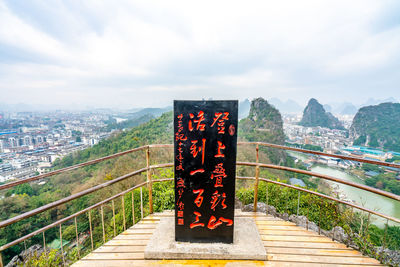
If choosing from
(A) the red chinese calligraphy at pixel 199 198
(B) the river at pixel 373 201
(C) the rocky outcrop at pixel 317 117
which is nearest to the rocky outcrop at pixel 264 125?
(B) the river at pixel 373 201

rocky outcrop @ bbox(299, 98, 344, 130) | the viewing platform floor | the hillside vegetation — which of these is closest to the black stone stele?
the viewing platform floor

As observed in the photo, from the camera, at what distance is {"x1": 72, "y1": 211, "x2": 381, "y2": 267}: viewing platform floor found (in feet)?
6.39

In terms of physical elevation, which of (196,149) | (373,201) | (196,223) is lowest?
(373,201)

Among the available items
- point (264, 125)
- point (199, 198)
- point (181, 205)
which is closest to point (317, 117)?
point (264, 125)

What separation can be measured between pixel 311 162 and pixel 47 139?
4977cm

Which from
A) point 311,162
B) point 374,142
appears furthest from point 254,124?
point 374,142

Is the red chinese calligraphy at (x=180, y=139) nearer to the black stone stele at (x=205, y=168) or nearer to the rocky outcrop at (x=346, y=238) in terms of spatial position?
the black stone stele at (x=205, y=168)

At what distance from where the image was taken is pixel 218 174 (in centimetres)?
214

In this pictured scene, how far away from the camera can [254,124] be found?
1460 inches

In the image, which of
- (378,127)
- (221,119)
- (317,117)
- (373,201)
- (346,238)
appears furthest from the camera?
(317,117)

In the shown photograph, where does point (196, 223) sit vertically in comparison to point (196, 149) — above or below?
below

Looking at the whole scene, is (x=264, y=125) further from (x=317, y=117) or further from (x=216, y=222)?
(x=216, y=222)

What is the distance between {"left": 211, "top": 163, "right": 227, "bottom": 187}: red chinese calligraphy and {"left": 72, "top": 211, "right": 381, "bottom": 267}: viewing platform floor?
0.81 meters

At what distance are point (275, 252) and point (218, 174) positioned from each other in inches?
41.7
